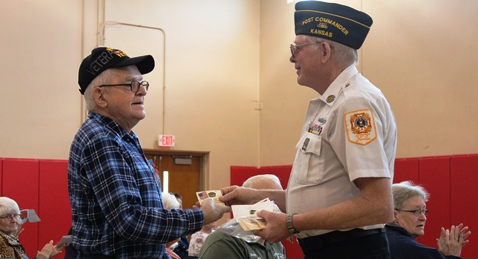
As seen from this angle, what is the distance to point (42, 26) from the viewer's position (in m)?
8.63

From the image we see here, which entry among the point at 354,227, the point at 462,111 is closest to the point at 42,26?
the point at 462,111

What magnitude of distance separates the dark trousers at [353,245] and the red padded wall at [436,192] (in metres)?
5.36

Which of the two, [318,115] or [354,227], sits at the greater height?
[318,115]

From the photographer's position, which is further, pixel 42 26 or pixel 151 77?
pixel 151 77

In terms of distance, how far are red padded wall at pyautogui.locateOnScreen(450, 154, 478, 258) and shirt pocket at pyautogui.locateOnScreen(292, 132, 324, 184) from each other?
17.0ft

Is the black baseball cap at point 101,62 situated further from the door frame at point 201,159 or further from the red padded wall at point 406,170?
the door frame at point 201,159

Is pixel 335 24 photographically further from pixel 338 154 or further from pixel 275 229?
pixel 275 229

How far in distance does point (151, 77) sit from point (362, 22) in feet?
24.4

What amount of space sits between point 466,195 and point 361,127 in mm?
5376

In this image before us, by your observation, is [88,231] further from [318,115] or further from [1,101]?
[1,101]

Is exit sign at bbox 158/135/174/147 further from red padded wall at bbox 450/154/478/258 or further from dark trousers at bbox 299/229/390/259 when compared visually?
dark trousers at bbox 299/229/390/259

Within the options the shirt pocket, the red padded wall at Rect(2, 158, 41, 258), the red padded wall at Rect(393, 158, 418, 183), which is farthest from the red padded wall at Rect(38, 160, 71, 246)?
the shirt pocket

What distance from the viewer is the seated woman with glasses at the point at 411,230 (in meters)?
3.31

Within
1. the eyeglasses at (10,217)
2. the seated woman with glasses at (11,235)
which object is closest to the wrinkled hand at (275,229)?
the seated woman with glasses at (11,235)
